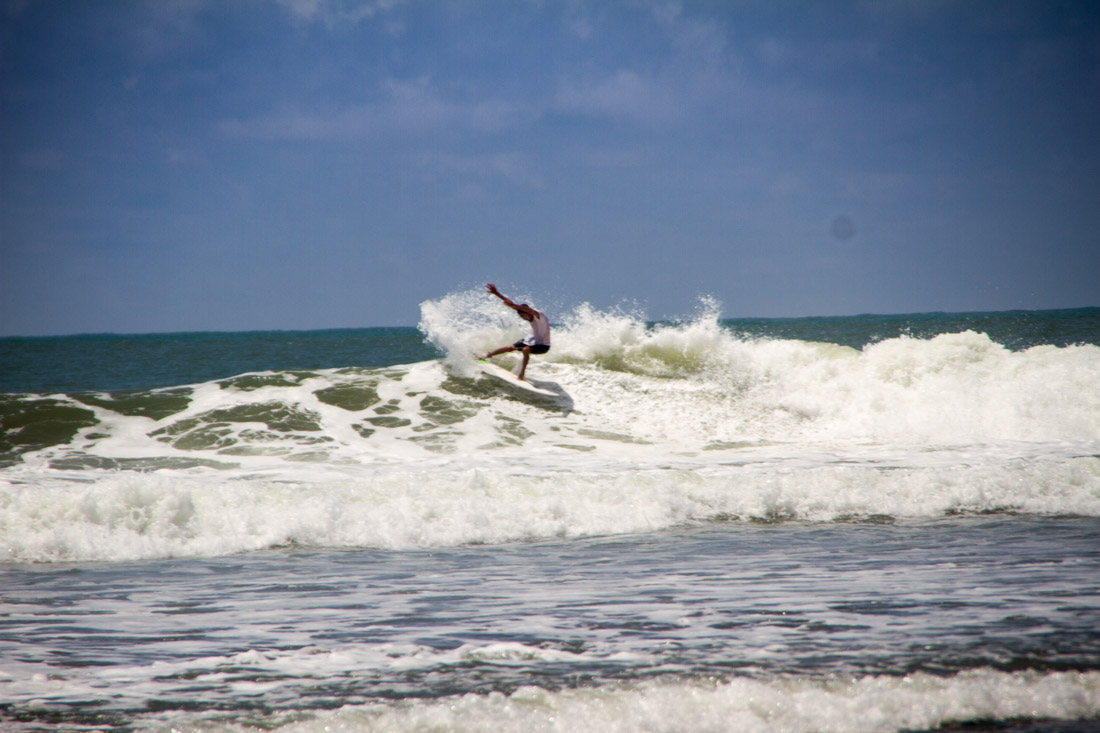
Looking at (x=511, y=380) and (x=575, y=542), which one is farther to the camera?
(x=511, y=380)

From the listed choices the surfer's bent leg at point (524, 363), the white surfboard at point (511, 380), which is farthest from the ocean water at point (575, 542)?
the surfer's bent leg at point (524, 363)

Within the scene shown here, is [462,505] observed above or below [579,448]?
below

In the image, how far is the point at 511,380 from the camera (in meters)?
14.0

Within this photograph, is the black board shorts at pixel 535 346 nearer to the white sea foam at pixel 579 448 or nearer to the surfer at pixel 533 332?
the surfer at pixel 533 332

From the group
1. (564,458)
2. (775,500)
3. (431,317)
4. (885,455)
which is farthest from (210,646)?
(431,317)

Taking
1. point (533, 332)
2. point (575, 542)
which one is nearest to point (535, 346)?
point (533, 332)

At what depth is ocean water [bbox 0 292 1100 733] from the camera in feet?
11.1

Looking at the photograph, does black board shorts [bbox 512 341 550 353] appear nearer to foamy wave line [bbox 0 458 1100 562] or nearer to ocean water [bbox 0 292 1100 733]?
ocean water [bbox 0 292 1100 733]

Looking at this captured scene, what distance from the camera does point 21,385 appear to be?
89.4 ft

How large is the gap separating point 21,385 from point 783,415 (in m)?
24.7

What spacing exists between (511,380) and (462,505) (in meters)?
5.81

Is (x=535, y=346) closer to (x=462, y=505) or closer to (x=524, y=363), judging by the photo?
(x=524, y=363)

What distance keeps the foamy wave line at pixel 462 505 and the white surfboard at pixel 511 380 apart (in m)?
4.29

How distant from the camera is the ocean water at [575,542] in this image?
3389 mm
